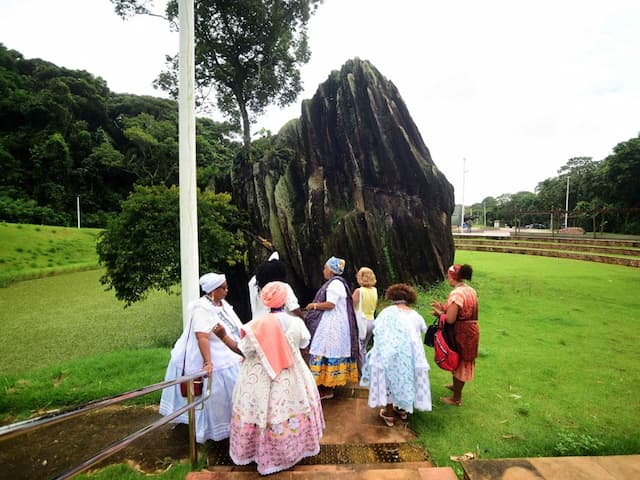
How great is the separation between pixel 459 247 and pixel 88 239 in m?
26.1

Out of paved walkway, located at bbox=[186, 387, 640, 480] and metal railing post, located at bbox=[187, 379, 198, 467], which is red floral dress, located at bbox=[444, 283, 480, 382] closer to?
paved walkway, located at bbox=[186, 387, 640, 480]

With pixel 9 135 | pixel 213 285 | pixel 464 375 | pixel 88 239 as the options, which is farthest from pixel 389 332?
pixel 9 135

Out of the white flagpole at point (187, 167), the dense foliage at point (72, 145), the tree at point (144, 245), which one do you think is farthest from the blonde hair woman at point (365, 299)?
the dense foliage at point (72, 145)

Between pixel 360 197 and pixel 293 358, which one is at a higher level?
pixel 360 197

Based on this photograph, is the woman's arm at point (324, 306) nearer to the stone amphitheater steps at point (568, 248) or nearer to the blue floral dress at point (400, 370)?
the blue floral dress at point (400, 370)

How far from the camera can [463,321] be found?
11.1 feet

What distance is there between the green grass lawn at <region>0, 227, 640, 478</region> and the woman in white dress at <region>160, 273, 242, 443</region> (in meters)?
1.37

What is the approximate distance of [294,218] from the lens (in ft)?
36.6

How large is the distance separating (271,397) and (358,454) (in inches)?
35.8

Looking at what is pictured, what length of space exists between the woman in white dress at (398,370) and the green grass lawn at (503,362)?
28cm

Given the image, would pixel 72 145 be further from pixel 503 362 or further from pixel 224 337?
pixel 503 362

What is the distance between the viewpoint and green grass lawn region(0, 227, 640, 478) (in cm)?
304

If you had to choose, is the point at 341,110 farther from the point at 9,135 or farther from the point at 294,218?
the point at 9,135

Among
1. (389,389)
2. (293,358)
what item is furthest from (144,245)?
(389,389)
